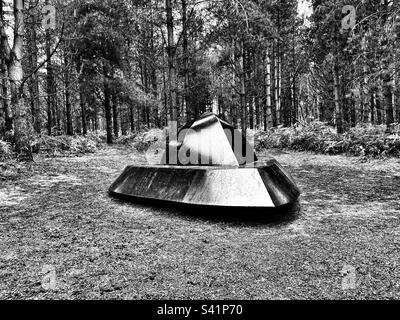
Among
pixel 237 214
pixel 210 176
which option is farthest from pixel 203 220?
pixel 210 176

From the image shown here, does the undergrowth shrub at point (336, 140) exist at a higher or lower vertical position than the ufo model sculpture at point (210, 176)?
higher

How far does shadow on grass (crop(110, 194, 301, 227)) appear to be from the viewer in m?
3.96

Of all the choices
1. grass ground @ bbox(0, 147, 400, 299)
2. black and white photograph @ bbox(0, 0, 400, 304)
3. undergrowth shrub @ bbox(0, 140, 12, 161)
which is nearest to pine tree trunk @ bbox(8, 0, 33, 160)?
black and white photograph @ bbox(0, 0, 400, 304)

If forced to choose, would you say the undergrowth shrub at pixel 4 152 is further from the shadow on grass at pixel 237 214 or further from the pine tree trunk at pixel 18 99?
the shadow on grass at pixel 237 214

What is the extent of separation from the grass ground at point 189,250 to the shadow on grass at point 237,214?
0.13ft

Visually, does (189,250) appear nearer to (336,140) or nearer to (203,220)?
(203,220)

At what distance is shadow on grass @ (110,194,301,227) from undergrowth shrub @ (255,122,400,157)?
6.81 meters

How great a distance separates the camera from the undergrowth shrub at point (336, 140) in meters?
9.52

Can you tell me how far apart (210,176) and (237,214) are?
27.5 inches

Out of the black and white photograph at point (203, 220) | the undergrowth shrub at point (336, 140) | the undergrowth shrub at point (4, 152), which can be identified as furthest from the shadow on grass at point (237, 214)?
the undergrowth shrub at point (336, 140)

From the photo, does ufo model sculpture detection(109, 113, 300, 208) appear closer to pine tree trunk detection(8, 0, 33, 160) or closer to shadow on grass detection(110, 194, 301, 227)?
shadow on grass detection(110, 194, 301, 227)

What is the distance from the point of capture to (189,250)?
308 centimetres

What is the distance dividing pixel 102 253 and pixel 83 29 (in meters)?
16.7
